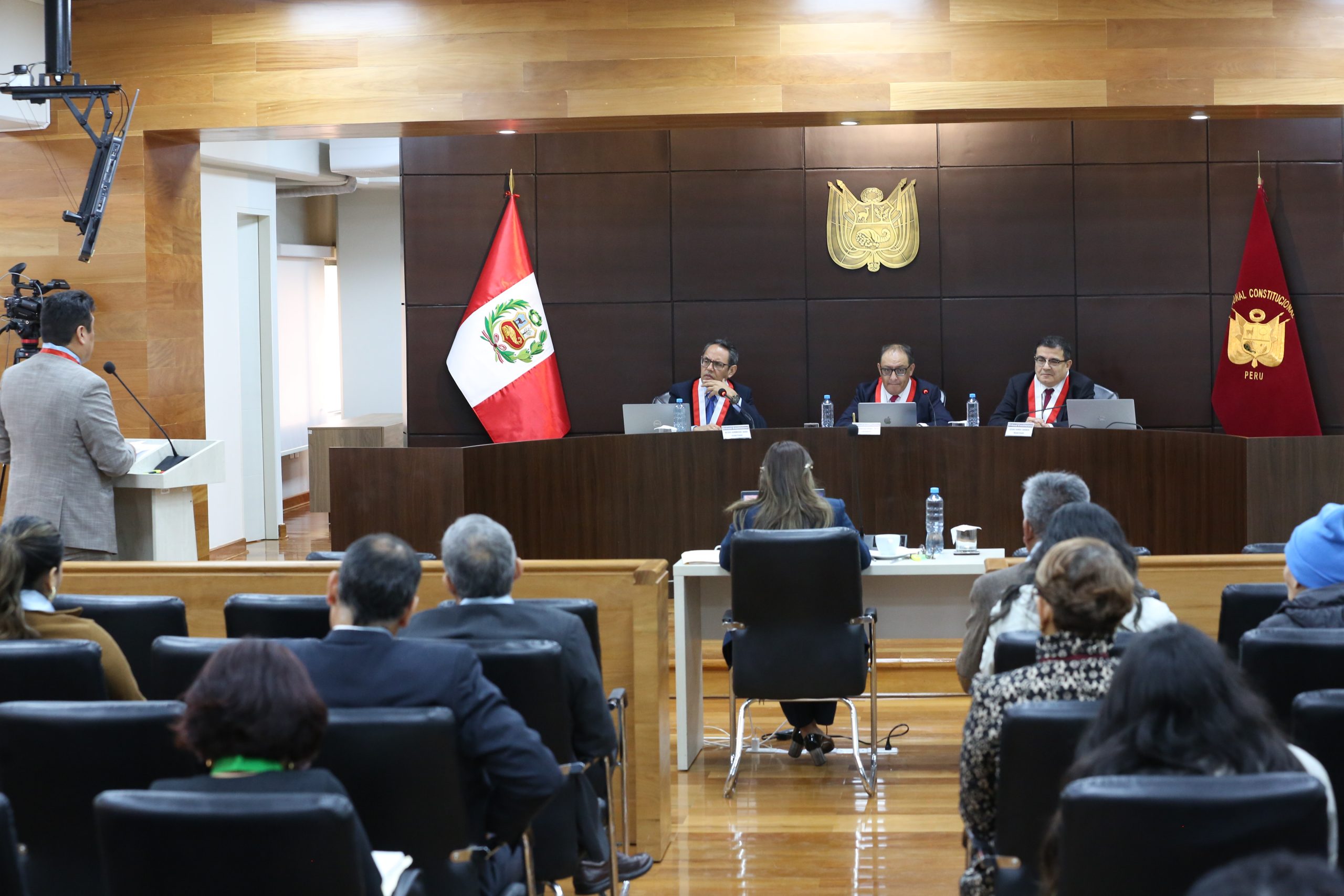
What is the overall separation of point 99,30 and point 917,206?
5.02 meters

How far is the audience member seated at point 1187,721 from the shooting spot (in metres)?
1.77

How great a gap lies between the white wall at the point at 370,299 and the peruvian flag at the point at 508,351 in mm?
5280

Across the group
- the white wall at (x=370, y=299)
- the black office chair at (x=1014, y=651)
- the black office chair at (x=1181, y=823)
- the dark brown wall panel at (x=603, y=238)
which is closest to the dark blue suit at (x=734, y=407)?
the dark brown wall panel at (x=603, y=238)

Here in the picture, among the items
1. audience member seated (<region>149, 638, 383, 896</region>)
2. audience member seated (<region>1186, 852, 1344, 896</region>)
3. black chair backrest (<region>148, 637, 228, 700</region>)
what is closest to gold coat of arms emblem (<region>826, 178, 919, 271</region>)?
black chair backrest (<region>148, 637, 228, 700</region>)

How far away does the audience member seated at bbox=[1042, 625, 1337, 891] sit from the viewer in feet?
5.80

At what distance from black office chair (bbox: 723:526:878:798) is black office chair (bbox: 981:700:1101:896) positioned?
6.66 feet

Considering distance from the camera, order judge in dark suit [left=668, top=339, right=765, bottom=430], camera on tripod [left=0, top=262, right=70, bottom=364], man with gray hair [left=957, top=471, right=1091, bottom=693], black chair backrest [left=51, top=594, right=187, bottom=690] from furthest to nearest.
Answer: judge in dark suit [left=668, top=339, right=765, bottom=430] < camera on tripod [left=0, top=262, right=70, bottom=364] < man with gray hair [left=957, top=471, right=1091, bottom=693] < black chair backrest [left=51, top=594, right=187, bottom=690]

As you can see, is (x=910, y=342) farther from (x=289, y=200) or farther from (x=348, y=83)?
(x=289, y=200)

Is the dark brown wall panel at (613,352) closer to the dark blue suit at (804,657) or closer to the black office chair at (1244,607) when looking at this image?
the dark blue suit at (804,657)

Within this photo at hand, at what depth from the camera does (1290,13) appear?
6.69 meters

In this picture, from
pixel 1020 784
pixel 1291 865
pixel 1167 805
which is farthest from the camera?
pixel 1020 784

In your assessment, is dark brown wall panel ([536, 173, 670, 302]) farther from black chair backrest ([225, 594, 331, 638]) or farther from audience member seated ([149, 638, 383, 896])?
audience member seated ([149, 638, 383, 896])

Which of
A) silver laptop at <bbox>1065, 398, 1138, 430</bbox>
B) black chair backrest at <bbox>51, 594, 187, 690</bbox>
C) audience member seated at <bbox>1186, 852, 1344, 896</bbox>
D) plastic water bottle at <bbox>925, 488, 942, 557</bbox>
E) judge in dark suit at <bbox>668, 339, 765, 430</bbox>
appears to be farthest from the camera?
judge in dark suit at <bbox>668, 339, 765, 430</bbox>

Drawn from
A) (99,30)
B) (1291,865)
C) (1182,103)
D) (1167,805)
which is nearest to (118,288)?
(99,30)
